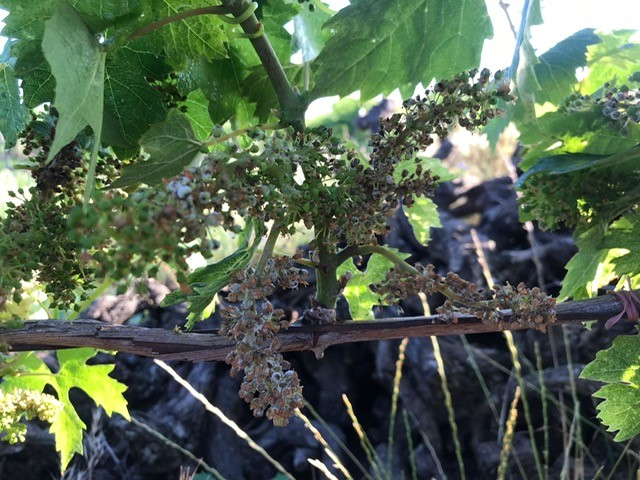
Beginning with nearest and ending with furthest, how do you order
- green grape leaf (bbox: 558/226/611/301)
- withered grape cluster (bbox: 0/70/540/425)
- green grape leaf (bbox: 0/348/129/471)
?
withered grape cluster (bbox: 0/70/540/425) → green grape leaf (bbox: 558/226/611/301) → green grape leaf (bbox: 0/348/129/471)

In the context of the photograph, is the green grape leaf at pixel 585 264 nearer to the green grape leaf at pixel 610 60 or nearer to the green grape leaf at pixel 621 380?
the green grape leaf at pixel 621 380

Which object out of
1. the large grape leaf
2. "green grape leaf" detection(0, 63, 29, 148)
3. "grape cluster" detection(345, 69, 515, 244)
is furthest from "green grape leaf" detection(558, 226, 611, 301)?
"green grape leaf" detection(0, 63, 29, 148)

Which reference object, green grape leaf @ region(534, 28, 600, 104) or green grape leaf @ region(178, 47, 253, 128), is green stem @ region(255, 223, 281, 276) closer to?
green grape leaf @ region(178, 47, 253, 128)

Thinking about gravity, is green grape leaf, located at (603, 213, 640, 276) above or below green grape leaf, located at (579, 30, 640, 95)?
below

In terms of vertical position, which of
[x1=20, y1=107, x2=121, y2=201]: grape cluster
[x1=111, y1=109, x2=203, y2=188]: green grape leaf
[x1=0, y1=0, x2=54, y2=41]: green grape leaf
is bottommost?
[x1=111, y1=109, x2=203, y2=188]: green grape leaf

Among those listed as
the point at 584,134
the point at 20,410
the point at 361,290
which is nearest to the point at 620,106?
the point at 584,134

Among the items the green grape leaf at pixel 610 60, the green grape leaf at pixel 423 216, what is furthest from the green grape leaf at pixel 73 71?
the green grape leaf at pixel 610 60

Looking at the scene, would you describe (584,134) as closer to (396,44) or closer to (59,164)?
(396,44)
